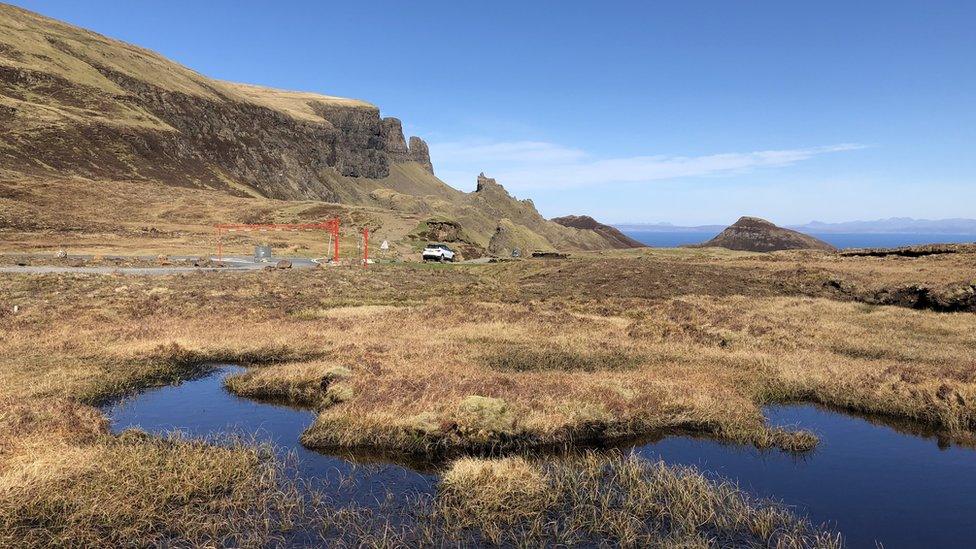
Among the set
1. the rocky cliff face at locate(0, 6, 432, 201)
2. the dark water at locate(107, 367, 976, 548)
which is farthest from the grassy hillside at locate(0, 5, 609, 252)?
the dark water at locate(107, 367, 976, 548)

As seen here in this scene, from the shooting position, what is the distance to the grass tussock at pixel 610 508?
10.1m

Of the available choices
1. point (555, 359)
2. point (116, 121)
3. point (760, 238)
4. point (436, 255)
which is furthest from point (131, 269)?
point (760, 238)

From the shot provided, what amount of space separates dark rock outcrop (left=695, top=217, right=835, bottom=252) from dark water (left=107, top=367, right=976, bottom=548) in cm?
17141

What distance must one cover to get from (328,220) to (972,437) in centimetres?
8842

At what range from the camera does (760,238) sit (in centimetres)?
18300

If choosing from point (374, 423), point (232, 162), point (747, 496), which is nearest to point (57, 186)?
point (232, 162)

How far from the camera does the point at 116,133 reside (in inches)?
5285

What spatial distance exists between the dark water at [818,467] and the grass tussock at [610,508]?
3.31 feet

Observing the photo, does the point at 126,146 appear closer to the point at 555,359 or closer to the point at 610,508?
the point at 555,359

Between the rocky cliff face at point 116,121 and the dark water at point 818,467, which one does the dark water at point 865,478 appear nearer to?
the dark water at point 818,467

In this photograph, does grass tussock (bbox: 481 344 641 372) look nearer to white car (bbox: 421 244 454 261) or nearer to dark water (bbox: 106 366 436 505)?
dark water (bbox: 106 366 436 505)

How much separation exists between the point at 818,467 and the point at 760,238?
188 m

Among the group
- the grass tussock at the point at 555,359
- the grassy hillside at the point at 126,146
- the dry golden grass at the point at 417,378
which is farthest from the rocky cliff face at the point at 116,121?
the grass tussock at the point at 555,359

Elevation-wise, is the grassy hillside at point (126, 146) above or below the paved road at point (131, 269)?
above
